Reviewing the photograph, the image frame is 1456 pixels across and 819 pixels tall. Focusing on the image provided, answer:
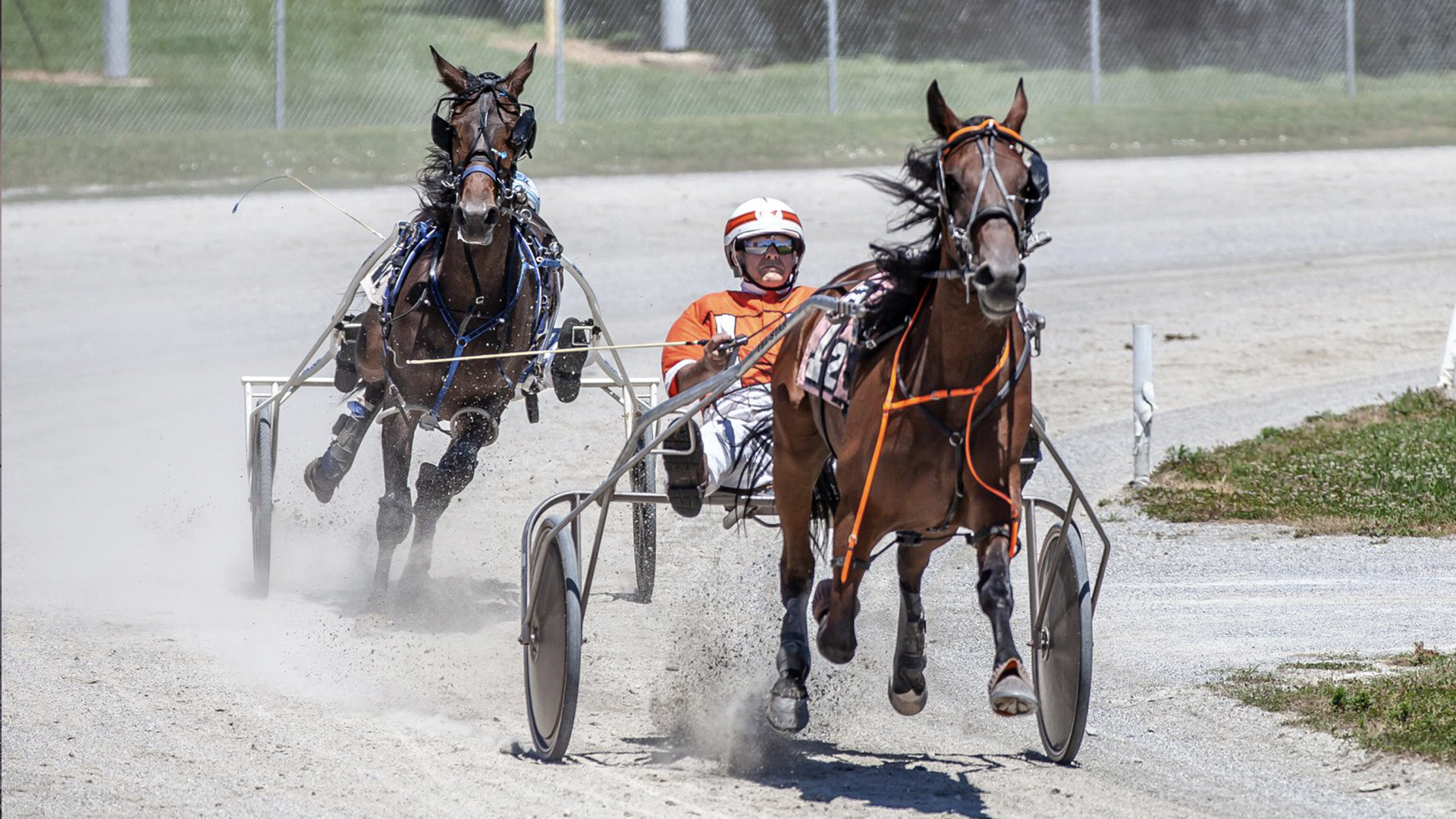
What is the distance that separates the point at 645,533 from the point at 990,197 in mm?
3472

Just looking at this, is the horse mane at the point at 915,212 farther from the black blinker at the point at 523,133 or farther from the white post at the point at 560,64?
the white post at the point at 560,64

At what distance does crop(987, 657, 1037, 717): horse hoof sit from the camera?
412 centimetres

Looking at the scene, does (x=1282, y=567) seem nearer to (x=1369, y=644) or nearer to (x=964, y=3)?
(x=1369, y=644)

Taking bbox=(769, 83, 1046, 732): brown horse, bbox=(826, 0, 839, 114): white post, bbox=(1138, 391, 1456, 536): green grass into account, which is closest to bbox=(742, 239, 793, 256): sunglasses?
bbox=(769, 83, 1046, 732): brown horse

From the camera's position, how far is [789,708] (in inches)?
187

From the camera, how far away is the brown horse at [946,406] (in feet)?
13.6

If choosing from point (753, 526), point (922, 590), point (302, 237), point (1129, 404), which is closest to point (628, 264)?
point (302, 237)

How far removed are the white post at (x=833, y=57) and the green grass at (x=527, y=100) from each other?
0.19 metres

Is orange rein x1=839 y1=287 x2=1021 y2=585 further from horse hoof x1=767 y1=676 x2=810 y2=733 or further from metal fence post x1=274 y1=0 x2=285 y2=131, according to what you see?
metal fence post x1=274 y1=0 x2=285 y2=131

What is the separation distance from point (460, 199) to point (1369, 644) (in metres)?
3.56

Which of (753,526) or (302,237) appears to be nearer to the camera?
(753,526)

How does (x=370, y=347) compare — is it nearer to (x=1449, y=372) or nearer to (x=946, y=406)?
(x=946, y=406)

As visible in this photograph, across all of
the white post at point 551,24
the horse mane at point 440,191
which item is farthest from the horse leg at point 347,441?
the white post at point 551,24

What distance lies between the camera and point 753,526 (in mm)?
8977
